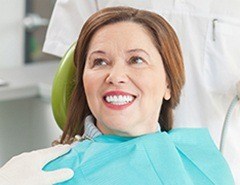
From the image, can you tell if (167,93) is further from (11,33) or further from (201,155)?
(11,33)

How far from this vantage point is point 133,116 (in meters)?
1.19

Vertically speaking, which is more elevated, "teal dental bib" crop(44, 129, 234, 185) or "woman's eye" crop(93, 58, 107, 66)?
"woman's eye" crop(93, 58, 107, 66)

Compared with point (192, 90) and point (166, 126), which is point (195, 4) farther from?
point (166, 126)

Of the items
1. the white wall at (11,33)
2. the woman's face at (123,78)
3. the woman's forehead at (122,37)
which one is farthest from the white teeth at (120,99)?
the white wall at (11,33)

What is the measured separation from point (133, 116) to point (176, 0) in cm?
46

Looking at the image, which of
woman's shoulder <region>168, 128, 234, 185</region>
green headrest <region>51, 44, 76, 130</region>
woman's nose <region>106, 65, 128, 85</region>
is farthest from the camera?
green headrest <region>51, 44, 76, 130</region>

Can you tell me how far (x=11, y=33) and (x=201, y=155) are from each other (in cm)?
165

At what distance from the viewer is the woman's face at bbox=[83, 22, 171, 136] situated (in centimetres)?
118

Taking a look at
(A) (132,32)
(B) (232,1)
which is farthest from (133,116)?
(B) (232,1)

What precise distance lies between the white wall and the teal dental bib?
61.8 inches

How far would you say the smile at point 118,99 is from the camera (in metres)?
1.17

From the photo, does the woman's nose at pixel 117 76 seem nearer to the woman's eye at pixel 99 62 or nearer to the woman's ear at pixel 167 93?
the woman's eye at pixel 99 62

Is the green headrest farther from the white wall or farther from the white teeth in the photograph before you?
the white wall

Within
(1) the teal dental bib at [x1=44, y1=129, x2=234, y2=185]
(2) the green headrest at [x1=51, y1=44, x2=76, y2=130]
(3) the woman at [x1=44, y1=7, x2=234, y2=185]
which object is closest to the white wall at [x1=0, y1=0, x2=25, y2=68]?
(2) the green headrest at [x1=51, y1=44, x2=76, y2=130]
